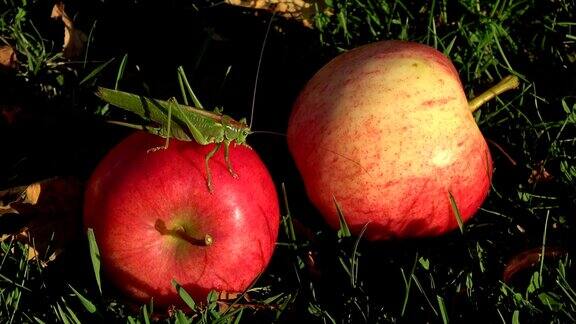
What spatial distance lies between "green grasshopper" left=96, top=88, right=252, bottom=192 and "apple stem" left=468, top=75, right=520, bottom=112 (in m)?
0.90

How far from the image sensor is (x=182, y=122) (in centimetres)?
245

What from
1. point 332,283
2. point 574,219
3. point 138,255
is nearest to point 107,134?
point 138,255

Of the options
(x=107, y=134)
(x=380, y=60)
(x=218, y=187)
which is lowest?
(x=107, y=134)

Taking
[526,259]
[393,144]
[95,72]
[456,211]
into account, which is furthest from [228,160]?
[526,259]

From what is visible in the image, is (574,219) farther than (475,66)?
No

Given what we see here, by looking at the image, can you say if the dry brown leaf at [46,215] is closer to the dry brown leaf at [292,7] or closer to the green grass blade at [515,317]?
the dry brown leaf at [292,7]

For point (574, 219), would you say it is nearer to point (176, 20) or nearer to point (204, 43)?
point (204, 43)

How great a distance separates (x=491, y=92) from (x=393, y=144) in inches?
23.1

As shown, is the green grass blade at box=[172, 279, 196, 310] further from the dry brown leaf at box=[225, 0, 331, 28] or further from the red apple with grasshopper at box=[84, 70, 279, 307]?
the dry brown leaf at box=[225, 0, 331, 28]

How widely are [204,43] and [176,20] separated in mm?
274

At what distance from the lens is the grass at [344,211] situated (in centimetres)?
256

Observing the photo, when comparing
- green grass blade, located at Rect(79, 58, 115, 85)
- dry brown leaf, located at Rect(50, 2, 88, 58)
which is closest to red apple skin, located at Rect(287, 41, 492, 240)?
green grass blade, located at Rect(79, 58, 115, 85)

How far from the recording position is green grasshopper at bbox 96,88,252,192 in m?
2.42

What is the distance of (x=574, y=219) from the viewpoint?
2.89 m
